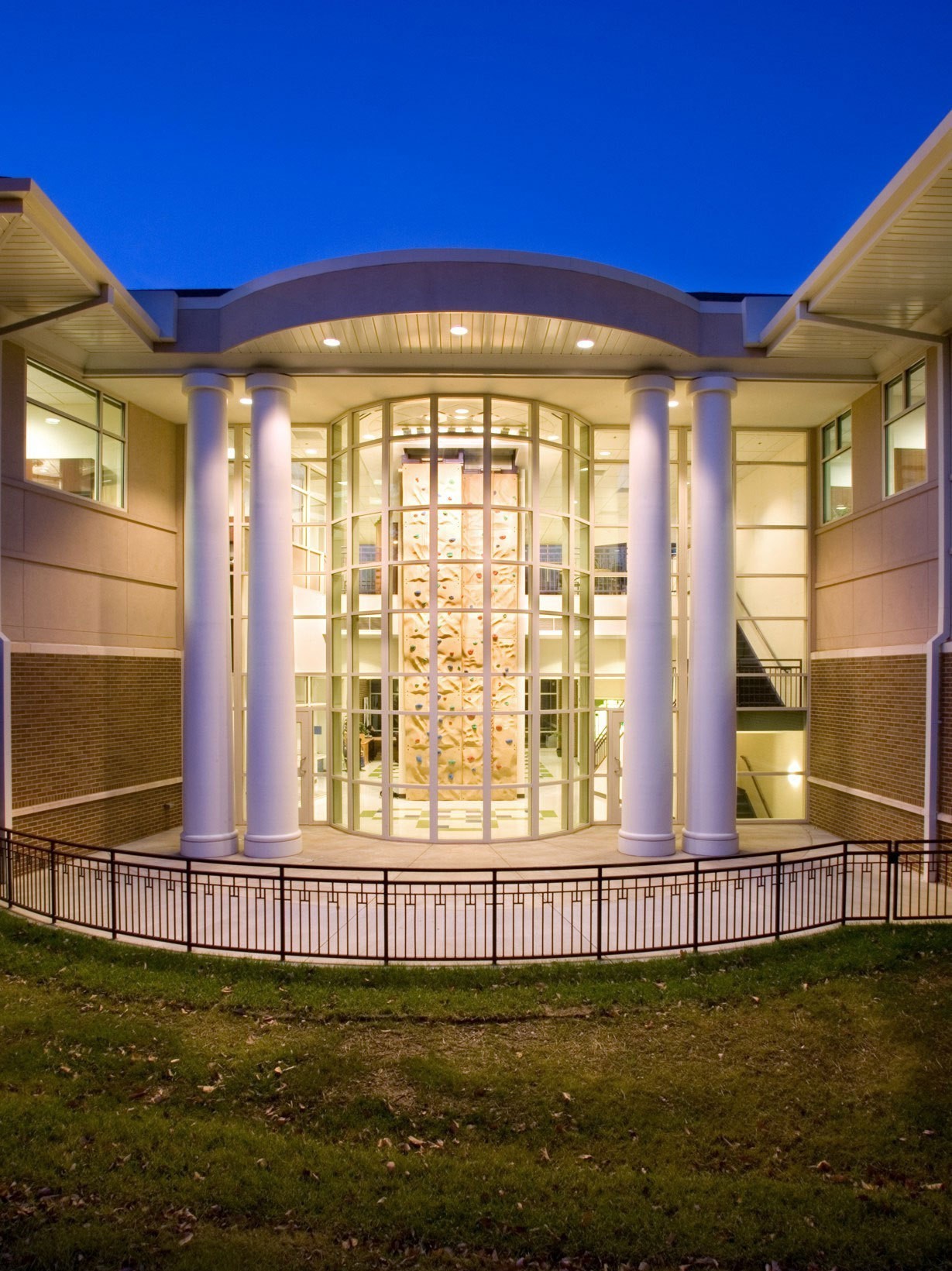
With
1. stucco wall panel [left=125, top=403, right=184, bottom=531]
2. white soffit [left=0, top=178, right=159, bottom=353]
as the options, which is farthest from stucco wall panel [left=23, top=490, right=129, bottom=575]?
white soffit [left=0, top=178, right=159, bottom=353]

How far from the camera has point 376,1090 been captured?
6629mm

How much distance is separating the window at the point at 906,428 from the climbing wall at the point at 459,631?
6245 millimetres

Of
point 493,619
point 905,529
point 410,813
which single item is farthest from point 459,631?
point 905,529

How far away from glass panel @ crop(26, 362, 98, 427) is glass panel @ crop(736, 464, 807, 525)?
471 inches

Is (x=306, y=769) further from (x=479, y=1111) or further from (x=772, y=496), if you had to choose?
(x=479, y=1111)

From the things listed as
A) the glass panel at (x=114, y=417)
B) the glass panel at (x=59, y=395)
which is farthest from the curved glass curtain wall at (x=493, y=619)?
the glass panel at (x=59, y=395)

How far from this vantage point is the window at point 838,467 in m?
16.1

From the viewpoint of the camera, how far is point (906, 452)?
1400 centimetres

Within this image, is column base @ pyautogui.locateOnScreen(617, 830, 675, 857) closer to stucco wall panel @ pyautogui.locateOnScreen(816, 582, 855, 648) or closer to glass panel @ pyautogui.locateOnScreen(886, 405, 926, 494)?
stucco wall panel @ pyautogui.locateOnScreen(816, 582, 855, 648)

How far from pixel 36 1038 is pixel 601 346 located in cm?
1144

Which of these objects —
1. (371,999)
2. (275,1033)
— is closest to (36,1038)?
(275,1033)

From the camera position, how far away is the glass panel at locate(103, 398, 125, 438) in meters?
15.2

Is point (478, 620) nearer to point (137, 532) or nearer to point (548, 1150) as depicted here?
point (137, 532)

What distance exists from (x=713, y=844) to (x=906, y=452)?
696cm
